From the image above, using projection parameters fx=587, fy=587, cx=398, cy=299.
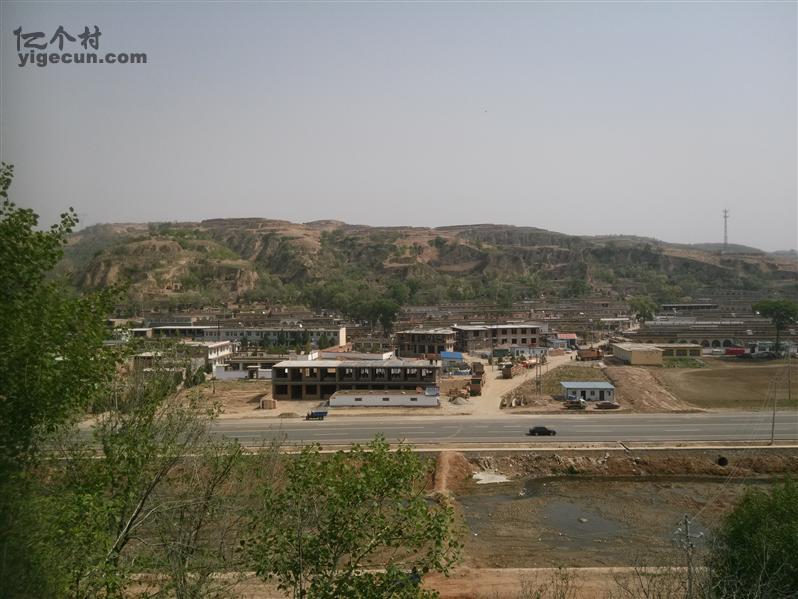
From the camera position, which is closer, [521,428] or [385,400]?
[521,428]

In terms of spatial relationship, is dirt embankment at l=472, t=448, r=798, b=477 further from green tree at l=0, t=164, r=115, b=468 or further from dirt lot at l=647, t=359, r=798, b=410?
green tree at l=0, t=164, r=115, b=468

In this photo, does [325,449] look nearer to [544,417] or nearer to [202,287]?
[544,417]

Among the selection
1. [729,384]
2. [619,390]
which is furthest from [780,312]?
[619,390]

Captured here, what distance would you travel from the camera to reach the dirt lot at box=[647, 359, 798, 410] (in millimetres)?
24016

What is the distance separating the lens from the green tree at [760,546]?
299 inches

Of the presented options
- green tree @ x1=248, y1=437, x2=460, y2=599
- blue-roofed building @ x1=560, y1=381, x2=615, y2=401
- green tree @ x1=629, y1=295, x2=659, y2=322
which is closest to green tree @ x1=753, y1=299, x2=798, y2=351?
green tree @ x1=629, y1=295, x2=659, y2=322

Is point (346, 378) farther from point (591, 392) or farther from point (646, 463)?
point (646, 463)

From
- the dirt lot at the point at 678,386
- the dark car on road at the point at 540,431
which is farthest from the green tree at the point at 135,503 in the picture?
the dirt lot at the point at 678,386

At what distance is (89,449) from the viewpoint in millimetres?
6266

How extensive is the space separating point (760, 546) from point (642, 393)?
17.9 metres

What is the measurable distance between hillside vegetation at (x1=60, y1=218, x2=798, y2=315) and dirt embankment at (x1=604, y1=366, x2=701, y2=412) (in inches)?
788

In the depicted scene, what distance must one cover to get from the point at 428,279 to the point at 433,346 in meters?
41.6

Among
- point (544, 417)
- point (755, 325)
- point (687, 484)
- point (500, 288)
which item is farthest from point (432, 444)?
point (500, 288)

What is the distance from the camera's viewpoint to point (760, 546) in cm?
814
